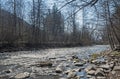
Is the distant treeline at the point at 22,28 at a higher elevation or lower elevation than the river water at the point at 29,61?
higher

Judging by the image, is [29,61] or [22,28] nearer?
[29,61]

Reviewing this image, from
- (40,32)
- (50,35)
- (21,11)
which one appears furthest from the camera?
(50,35)

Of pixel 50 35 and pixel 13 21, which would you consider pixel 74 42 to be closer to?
pixel 50 35

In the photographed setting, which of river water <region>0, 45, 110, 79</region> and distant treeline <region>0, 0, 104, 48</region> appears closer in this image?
river water <region>0, 45, 110, 79</region>

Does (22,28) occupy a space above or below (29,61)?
above

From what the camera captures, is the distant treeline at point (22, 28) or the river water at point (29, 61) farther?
the distant treeline at point (22, 28)

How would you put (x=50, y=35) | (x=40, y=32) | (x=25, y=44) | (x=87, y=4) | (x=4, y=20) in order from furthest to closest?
(x=50, y=35), (x=40, y=32), (x=4, y=20), (x=25, y=44), (x=87, y=4)

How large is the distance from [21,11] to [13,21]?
3514 millimetres

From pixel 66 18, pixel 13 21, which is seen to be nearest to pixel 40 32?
pixel 13 21

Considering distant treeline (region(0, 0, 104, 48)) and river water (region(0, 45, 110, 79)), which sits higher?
distant treeline (region(0, 0, 104, 48))

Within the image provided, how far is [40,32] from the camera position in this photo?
5631 centimetres

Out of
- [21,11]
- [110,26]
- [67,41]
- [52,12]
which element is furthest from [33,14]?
[52,12]

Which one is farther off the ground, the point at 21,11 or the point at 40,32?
the point at 21,11

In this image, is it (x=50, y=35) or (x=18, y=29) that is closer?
(x=18, y=29)
